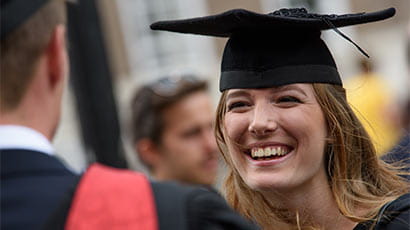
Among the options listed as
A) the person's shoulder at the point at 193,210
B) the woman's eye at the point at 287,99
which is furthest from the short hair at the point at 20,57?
the woman's eye at the point at 287,99

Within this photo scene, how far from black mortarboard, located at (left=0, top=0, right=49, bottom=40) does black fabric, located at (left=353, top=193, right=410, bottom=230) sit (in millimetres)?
1329

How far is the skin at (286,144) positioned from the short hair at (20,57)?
3.31 ft

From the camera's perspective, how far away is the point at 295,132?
304 centimetres

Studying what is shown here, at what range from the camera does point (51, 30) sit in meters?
2.25

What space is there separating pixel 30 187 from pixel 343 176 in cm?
129

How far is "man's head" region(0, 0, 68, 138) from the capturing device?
219 cm

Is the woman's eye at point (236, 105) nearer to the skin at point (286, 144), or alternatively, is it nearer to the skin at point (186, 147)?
the skin at point (286, 144)

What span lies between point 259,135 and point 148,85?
2.09m

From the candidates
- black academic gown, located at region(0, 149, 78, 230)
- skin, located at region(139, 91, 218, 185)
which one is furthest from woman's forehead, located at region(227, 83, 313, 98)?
skin, located at region(139, 91, 218, 185)

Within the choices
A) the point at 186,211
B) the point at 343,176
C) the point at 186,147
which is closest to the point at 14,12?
the point at 186,211

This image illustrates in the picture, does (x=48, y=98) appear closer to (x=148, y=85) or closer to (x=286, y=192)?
(x=286, y=192)

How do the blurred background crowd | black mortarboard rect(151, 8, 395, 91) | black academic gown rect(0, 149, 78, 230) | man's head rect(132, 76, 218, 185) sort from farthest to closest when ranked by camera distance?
the blurred background crowd, man's head rect(132, 76, 218, 185), black mortarboard rect(151, 8, 395, 91), black academic gown rect(0, 149, 78, 230)

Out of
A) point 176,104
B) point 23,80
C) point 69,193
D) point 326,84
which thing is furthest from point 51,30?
point 176,104

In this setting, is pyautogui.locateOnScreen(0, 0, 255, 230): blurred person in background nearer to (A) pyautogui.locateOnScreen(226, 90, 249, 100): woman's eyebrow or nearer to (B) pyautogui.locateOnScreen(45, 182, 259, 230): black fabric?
(B) pyautogui.locateOnScreen(45, 182, 259, 230): black fabric
